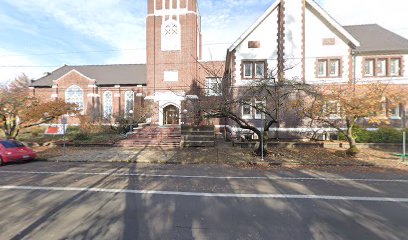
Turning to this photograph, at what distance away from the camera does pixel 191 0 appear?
85.6 feet

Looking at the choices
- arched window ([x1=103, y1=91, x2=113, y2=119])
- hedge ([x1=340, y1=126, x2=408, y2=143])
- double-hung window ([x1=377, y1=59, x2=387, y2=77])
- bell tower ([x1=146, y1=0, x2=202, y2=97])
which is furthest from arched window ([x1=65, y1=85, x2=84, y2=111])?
double-hung window ([x1=377, y1=59, x2=387, y2=77])

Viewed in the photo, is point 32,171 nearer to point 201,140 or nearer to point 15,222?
point 15,222

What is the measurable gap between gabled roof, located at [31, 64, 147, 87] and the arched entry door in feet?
35.2

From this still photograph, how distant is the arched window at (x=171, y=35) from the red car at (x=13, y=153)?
1874cm

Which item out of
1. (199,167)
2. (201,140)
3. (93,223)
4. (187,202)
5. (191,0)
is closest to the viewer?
(93,223)

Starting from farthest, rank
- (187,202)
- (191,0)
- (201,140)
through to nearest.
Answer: (191,0) < (201,140) < (187,202)

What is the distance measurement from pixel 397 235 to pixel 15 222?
793cm

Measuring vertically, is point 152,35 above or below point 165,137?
above

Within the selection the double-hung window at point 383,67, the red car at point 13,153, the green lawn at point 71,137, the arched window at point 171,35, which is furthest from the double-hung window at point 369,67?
the red car at point 13,153

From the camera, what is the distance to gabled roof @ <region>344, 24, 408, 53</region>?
18.6 m

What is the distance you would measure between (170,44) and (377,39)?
2258cm

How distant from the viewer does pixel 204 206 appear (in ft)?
17.7

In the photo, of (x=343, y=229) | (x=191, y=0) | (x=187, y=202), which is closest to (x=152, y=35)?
(x=191, y=0)

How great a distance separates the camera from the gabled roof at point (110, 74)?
3575cm
